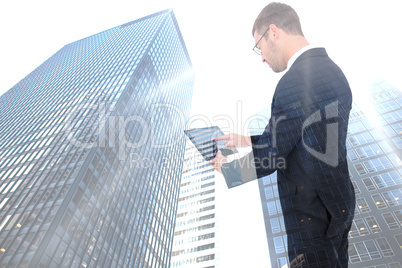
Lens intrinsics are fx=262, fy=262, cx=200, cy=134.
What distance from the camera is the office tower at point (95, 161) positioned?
34.6 meters

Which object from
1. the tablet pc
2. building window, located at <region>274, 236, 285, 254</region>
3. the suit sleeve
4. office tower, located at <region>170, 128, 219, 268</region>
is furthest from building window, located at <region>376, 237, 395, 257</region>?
office tower, located at <region>170, 128, 219, 268</region>

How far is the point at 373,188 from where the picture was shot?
121 ft

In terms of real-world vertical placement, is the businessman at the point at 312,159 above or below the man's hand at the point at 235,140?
below

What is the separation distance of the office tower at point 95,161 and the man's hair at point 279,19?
35.6 metres

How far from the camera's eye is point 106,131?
48000 millimetres

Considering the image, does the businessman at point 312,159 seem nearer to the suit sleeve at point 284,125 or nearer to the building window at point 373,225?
the suit sleeve at point 284,125

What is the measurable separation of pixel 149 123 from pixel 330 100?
62.8m

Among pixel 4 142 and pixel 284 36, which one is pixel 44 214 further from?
pixel 284 36

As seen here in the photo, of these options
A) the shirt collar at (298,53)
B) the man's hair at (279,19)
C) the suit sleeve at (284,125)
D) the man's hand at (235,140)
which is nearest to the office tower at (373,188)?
the man's hand at (235,140)

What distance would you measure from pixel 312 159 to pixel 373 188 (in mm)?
42957

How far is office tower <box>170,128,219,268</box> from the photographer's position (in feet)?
230

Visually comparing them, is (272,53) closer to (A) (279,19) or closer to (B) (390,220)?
(A) (279,19)

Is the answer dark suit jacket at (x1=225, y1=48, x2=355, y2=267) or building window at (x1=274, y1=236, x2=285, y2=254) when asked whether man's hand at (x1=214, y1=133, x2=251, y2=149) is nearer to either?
dark suit jacket at (x1=225, y1=48, x2=355, y2=267)

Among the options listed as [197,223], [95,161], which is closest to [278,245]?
[95,161]
